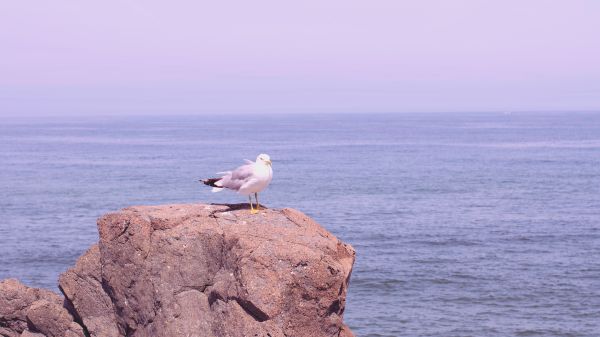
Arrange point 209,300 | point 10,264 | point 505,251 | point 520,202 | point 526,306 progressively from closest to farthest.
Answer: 1. point 209,300
2. point 526,306
3. point 10,264
4. point 505,251
5. point 520,202

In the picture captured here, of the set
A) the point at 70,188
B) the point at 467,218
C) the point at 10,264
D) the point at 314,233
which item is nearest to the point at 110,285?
the point at 314,233

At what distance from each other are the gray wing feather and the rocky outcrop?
0.47 m

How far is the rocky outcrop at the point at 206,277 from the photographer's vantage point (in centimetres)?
1470

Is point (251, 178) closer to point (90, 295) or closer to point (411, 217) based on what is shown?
point (90, 295)

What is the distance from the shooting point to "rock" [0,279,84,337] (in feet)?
56.6

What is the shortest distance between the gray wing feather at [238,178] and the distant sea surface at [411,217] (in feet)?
46.8

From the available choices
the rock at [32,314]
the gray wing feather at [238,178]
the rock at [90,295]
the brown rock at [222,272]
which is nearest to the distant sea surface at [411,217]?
the rock at [32,314]

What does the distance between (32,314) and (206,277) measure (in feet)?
14.9

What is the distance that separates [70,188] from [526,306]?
156 ft

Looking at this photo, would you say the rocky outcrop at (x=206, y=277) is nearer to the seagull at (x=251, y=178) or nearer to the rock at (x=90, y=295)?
the rock at (x=90, y=295)

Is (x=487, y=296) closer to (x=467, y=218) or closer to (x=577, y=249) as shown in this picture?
(x=577, y=249)

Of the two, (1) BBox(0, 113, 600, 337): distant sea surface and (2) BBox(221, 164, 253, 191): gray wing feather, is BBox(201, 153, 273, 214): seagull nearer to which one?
(2) BBox(221, 164, 253, 191): gray wing feather

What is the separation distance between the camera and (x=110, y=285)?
1636 cm

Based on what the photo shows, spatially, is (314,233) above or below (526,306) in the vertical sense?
above
